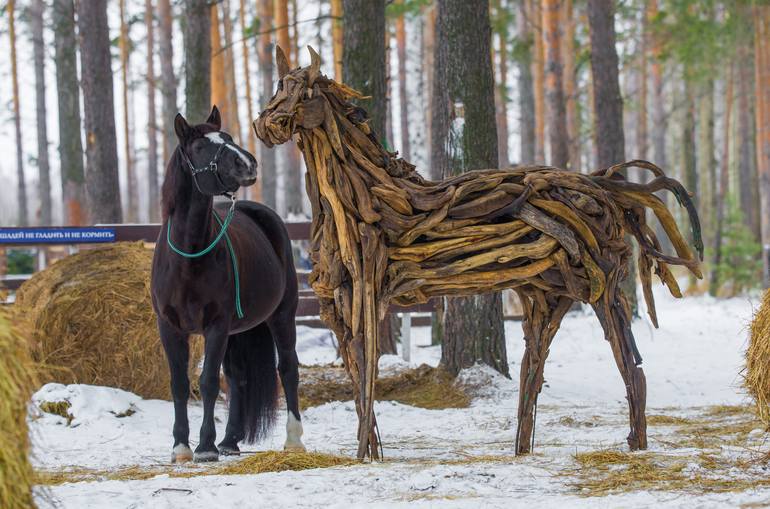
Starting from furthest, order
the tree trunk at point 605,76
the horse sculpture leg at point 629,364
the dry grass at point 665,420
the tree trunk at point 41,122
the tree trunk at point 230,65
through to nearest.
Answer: the tree trunk at point 230,65, the tree trunk at point 41,122, the tree trunk at point 605,76, the dry grass at point 665,420, the horse sculpture leg at point 629,364

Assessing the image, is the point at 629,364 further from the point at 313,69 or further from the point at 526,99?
the point at 526,99

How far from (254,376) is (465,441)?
1.57 metres

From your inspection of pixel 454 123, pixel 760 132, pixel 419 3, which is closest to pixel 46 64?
pixel 419 3

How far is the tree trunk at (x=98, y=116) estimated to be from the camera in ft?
39.0

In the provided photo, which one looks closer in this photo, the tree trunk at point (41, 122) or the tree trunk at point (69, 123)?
the tree trunk at point (69, 123)

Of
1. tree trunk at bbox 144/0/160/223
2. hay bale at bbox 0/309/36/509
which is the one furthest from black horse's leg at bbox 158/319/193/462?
tree trunk at bbox 144/0/160/223

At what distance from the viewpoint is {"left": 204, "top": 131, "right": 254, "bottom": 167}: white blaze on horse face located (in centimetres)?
518

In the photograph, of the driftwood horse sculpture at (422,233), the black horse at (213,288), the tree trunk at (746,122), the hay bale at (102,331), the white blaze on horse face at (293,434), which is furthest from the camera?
the tree trunk at (746,122)

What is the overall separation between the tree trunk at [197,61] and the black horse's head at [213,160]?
5.34 m

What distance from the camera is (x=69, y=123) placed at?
1786 cm

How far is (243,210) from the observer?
6.78 m

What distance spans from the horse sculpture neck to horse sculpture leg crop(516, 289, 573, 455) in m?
2.01

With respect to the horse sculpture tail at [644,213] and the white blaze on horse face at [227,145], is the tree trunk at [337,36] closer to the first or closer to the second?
the white blaze on horse face at [227,145]

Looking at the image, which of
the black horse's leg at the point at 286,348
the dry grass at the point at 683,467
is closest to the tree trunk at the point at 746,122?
the dry grass at the point at 683,467
